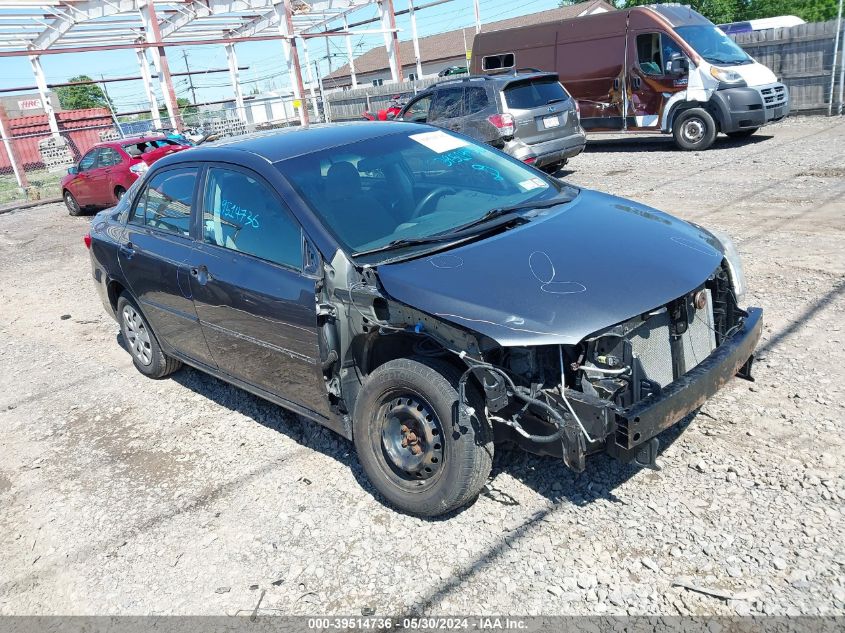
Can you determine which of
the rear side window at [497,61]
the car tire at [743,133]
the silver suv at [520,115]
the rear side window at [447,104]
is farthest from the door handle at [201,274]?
the rear side window at [497,61]

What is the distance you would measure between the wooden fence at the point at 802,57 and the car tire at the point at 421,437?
1584 cm

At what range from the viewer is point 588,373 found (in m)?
3.01

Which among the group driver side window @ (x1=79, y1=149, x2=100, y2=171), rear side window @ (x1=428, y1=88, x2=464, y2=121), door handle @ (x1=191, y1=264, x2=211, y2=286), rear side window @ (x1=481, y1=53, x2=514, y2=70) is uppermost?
rear side window @ (x1=481, y1=53, x2=514, y2=70)

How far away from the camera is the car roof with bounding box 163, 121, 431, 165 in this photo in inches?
165

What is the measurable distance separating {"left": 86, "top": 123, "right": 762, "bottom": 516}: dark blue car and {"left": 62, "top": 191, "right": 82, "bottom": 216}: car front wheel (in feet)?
40.9

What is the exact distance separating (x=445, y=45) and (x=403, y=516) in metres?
58.1

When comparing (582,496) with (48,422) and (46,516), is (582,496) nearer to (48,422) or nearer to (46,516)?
(46,516)

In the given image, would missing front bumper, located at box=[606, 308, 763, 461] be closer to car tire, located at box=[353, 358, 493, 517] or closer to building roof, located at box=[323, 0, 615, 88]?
car tire, located at box=[353, 358, 493, 517]

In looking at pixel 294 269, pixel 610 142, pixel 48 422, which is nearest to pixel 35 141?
pixel 610 142

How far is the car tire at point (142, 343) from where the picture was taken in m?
5.43

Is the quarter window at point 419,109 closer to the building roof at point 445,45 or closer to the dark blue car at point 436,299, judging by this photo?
the dark blue car at point 436,299

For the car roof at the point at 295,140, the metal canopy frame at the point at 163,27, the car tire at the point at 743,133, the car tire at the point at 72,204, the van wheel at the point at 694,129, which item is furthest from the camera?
the metal canopy frame at the point at 163,27

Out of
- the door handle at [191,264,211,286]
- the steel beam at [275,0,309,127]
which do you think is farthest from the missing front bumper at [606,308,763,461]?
the steel beam at [275,0,309,127]

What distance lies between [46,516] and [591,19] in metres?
13.7
